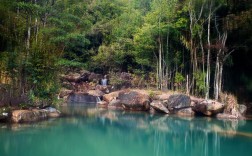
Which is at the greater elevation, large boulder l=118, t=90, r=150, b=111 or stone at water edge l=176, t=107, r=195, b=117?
large boulder l=118, t=90, r=150, b=111

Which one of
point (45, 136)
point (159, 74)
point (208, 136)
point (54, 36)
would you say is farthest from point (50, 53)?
point (159, 74)

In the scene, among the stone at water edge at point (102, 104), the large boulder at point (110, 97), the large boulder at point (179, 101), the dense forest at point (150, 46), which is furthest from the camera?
the large boulder at point (110, 97)

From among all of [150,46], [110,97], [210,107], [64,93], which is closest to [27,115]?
[210,107]

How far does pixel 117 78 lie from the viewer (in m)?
24.8

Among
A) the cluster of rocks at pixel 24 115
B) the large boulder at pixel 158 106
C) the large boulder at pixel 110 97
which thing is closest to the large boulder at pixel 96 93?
the large boulder at pixel 110 97

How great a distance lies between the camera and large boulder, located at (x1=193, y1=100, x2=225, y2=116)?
16078mm

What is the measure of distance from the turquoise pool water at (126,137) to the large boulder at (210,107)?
121 centimetres

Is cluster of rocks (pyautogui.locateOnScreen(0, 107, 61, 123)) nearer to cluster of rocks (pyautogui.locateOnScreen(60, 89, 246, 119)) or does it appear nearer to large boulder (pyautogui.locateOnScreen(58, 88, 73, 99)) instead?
cluster of rocks (pyautogui.locateOnScreen(60, 89, 246, 119))

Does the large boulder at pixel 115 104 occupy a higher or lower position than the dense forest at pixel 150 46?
lower

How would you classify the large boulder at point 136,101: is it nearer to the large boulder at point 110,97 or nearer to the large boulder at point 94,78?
the large boulder at point 110,97

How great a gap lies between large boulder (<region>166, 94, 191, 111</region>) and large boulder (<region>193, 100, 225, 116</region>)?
2.09 feet

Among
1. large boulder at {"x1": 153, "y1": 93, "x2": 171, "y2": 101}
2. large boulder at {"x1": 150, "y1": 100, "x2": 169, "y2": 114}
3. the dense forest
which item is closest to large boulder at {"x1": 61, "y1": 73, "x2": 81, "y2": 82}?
the dense forest

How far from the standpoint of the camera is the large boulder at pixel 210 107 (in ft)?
52.7

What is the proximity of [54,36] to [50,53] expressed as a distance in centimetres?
317
